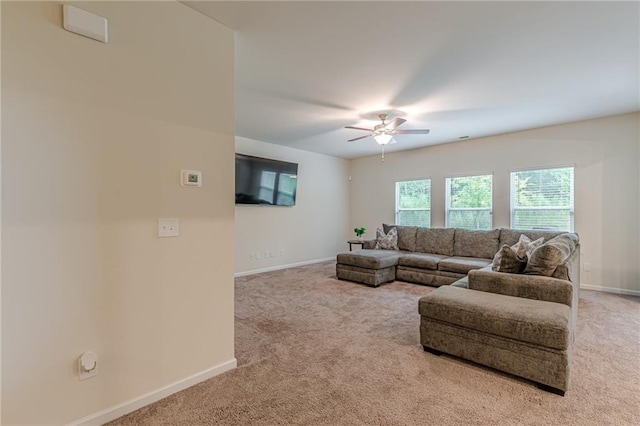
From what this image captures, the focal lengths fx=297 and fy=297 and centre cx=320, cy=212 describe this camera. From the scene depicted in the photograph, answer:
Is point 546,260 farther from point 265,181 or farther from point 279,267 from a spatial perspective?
point 279,267

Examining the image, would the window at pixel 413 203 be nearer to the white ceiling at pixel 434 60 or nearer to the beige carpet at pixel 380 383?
the white ceiling at pixel 434 60

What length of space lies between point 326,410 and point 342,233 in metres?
5.78

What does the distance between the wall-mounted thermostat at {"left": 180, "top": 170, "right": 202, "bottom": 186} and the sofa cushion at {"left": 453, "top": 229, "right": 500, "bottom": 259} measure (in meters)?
4.61

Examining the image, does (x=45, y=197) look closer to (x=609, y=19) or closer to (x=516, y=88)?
(x=609, y=19)

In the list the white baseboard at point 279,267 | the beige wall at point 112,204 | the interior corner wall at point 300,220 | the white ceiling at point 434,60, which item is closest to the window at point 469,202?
the white ceiling at point 434,60

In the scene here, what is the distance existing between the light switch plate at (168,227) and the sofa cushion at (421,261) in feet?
12.8

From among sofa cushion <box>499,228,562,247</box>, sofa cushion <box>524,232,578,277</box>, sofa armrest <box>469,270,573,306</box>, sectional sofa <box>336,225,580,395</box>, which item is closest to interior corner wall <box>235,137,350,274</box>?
sofa cushion <box>499,228,562,247</box>

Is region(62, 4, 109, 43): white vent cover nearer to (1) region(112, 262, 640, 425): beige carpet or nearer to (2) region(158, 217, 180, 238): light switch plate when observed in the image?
(2) region(158, 217, 180, 238): light switch plate

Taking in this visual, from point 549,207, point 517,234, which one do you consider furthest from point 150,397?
point 549,207

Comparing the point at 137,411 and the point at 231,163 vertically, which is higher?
the point at 231,163

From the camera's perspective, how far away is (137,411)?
1761mm

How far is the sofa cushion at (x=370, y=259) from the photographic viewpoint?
183 inches

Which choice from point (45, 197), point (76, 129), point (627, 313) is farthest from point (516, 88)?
point (45, 197)

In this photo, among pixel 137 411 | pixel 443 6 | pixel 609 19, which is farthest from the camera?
pixel 609 19
